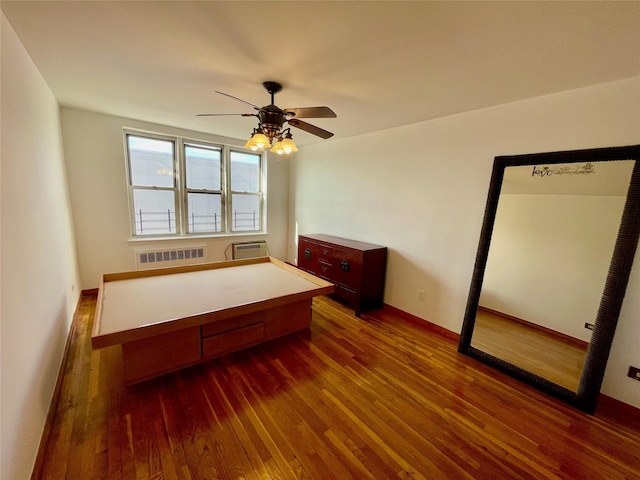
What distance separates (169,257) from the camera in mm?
3953

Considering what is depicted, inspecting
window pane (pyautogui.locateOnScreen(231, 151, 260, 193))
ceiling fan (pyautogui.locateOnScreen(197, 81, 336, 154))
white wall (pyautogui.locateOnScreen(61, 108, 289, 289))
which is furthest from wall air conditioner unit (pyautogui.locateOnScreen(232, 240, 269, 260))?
ceiling fan (pyautogui.locateOnScreen(197, 81, 336, 154))

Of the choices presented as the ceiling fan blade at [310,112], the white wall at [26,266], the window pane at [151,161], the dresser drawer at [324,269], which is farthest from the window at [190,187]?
the ceiling fan blade at [310,112]

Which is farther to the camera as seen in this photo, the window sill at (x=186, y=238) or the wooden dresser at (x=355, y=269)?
the window sill at (x=186, y=238)

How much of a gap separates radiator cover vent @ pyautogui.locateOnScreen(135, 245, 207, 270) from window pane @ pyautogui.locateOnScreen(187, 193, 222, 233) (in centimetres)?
36

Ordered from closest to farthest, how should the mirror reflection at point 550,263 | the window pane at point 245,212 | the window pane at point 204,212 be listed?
1. the mirror reflection at point 550,263
2. the window pane at point 204,212
3. the window pane at point 245,212

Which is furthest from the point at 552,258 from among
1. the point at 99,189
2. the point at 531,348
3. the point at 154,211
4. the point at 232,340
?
the point at 99,189

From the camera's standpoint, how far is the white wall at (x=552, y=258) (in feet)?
6.32

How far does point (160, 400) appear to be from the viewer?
1.80 metres

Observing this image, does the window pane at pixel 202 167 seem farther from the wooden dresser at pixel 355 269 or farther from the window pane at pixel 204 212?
the wooden dresser at pixel 355 269

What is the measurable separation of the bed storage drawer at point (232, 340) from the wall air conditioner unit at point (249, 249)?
2.41m

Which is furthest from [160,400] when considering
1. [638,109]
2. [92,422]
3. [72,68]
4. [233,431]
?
[638,109]

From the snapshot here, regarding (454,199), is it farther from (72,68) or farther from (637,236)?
(72,68)

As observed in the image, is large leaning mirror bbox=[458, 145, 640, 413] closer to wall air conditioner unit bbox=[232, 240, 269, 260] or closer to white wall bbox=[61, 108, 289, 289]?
wall air conditioner unit bbox=[232, 240, 269, 260]

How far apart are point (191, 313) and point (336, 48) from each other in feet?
6.73
